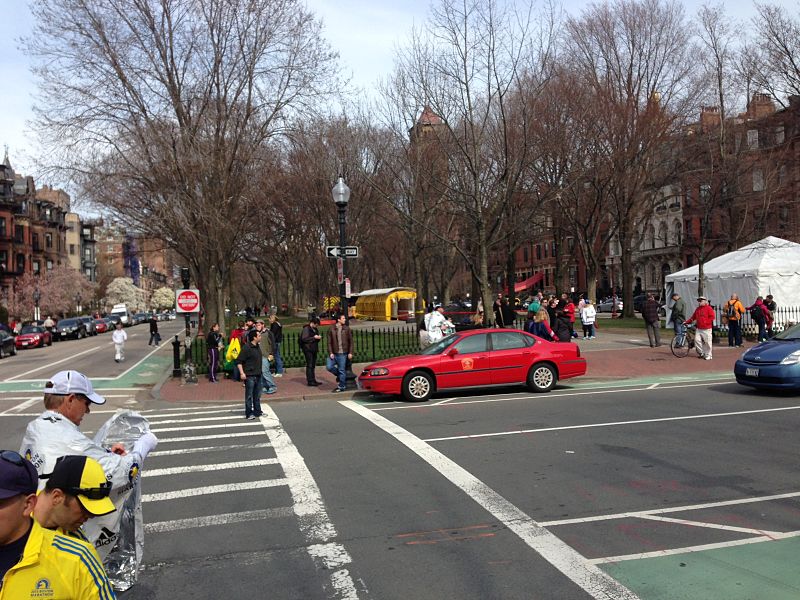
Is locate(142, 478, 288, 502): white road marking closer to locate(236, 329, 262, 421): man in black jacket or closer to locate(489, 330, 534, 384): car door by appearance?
locate(236, 329, 262, 421): man in black jacket

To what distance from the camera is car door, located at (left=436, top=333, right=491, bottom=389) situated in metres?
14.4

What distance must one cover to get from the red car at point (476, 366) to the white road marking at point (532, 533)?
470 cm

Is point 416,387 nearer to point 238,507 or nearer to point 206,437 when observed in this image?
point 206,437

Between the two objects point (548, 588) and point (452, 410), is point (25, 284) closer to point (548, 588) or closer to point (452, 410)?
point (452, 410)

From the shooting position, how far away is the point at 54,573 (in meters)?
2.13

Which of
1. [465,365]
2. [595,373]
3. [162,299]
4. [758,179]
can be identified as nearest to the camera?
[465,365]

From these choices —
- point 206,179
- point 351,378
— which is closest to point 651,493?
point 351,378

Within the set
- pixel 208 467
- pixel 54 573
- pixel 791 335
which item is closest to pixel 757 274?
pixel 791 335

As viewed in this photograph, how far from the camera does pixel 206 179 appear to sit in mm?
26344

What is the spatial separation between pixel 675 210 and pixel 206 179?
48239mm

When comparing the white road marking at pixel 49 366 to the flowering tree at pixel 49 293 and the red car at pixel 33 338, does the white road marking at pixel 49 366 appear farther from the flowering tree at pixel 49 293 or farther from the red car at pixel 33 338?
the flowering tree at pixel 49 293

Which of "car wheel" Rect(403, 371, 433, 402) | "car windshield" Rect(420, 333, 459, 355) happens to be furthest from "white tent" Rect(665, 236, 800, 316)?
"car wheel" Rect(403, 371, 433, 402)

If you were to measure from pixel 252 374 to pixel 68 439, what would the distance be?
8.93 m

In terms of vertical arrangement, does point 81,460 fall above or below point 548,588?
above
